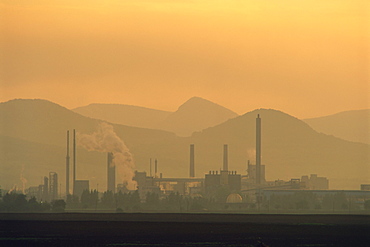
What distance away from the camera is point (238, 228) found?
116 metres

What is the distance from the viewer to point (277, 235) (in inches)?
3910

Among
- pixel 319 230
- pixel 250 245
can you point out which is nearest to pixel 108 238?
pixel 250 245

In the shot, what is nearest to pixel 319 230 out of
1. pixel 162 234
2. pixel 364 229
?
pixel 364 229

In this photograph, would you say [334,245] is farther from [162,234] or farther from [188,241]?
[162,234]

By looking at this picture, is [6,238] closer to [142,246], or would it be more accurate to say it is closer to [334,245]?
[142,246]

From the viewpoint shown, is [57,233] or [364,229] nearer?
[57,233]

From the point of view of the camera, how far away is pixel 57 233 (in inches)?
3986

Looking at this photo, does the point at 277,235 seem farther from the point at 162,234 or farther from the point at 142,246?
the point at 142,246

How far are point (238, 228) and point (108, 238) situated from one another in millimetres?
26951

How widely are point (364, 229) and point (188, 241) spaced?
105ft

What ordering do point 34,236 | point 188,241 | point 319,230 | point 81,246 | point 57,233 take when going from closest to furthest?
point 81,246, point 188,241, point 34,236, point 57,233, point 319,230

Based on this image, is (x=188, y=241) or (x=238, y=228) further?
(x=238, y=228)

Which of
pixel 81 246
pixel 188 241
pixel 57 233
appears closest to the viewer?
pixel 81 246

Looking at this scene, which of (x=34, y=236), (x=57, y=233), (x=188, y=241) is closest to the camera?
(x=188, y=241)
